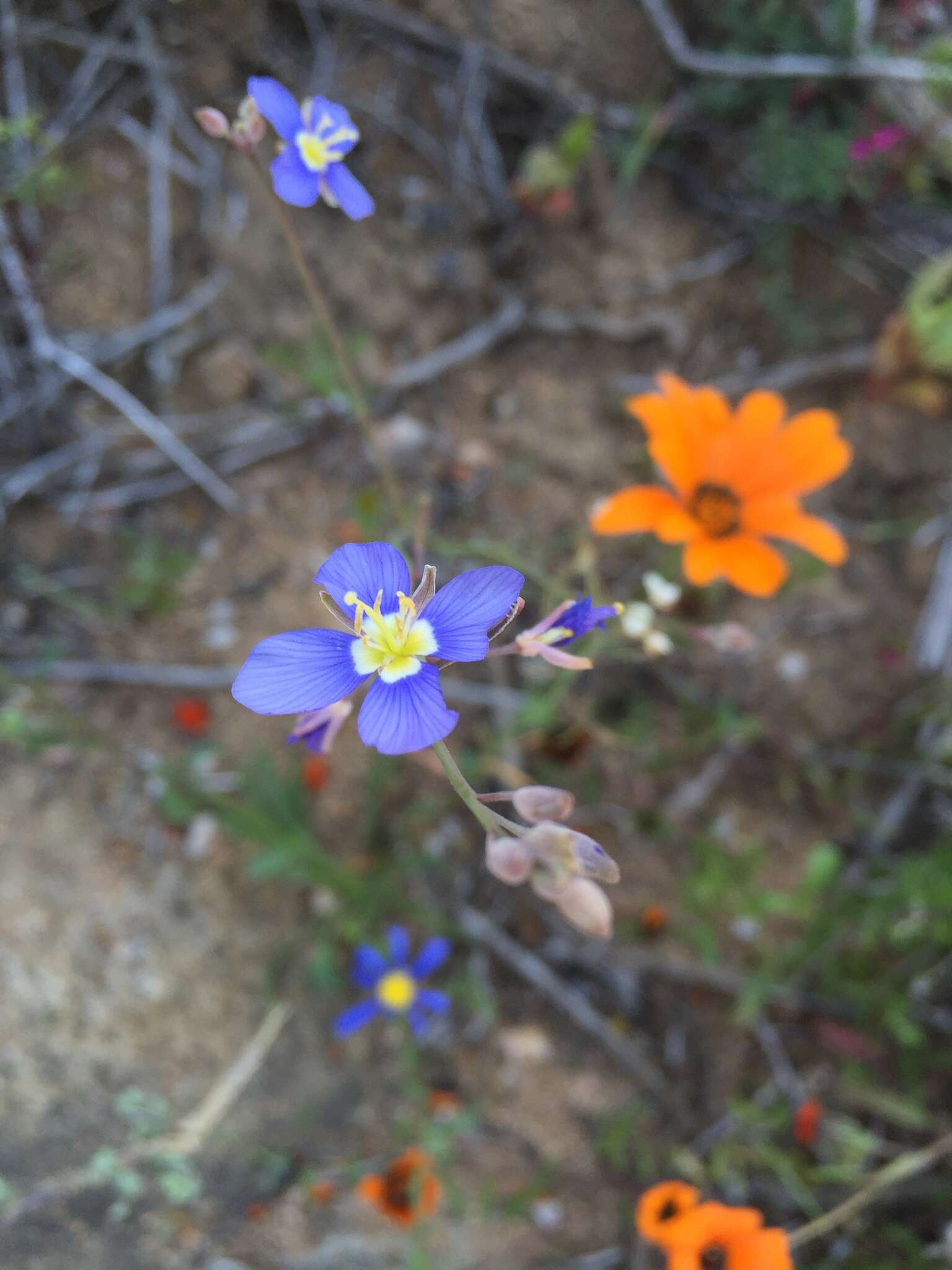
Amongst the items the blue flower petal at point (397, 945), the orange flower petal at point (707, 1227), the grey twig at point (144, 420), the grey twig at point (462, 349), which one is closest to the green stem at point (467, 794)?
the orange flower petal at point (707, 1227)

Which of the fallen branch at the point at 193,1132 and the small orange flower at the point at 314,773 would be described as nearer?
the fallen branch at the point at 193,1132

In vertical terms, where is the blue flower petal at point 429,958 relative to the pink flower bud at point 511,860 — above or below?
below

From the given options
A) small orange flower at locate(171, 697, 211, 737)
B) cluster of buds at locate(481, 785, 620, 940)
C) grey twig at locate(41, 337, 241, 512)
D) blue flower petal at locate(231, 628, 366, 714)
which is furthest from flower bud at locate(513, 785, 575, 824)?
grey twig at locate(41, 337, 241, 512)

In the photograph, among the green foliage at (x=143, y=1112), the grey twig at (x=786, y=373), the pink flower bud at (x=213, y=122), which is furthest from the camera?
the grey twig at (x=786, y=373)

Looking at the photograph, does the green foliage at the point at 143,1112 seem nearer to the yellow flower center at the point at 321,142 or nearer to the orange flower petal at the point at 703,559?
the orange flower petal at the point at 703,559

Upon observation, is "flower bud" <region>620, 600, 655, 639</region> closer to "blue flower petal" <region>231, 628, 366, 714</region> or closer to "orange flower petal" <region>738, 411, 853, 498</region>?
"orange flower petal" <region>738, 411, 853, 498</region>

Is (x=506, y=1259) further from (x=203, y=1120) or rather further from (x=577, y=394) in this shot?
(x=577, y=394)

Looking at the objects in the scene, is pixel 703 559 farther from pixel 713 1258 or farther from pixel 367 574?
pixel 713 1258

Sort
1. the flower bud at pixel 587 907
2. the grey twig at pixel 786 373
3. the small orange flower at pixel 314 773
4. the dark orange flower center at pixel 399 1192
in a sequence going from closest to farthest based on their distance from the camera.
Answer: the flower bud at pixel 587 907, the dark orange flower center at pixel 399 1192, the small orange flower at pixel 314 773, the grey twig at pixel 786 373
